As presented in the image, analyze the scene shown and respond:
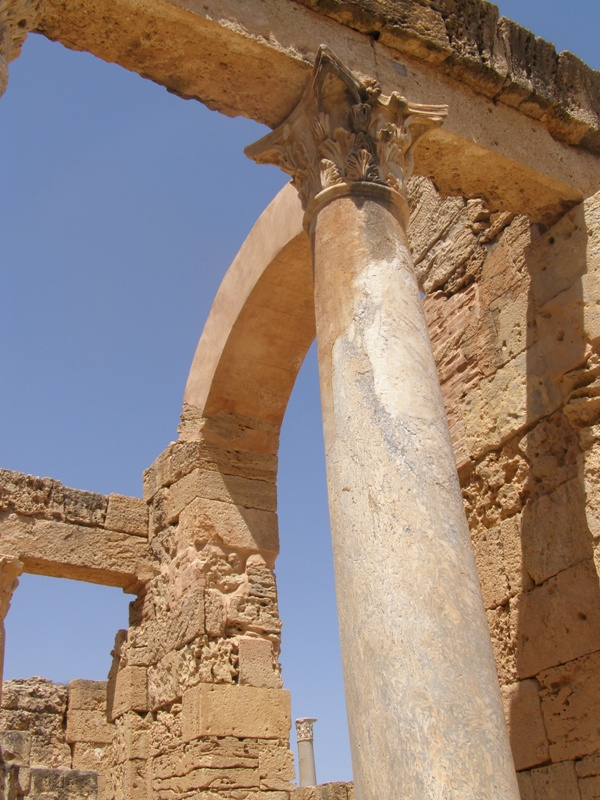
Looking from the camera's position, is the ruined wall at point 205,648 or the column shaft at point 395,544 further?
the ruined wall at point 205,648

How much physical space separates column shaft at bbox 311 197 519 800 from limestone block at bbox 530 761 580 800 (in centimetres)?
203

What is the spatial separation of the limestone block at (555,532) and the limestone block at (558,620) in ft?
0.25

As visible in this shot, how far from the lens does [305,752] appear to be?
22078mm

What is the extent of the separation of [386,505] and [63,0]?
3209 millimetres

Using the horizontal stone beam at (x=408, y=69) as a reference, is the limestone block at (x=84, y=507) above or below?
below

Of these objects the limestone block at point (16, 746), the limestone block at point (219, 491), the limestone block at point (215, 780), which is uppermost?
the limestone block at point (219, 491)

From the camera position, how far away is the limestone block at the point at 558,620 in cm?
521

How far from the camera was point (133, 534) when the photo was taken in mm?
9312

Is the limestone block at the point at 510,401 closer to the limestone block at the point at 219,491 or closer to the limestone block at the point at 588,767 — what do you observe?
the limestone block at the point at 588,767

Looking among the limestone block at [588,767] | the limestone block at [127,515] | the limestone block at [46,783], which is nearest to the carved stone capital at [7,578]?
the limestone block at [46,783]

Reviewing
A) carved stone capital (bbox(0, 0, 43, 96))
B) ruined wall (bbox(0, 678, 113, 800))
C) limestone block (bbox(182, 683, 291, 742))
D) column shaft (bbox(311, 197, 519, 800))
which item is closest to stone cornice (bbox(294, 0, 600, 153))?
column shaft (bbox(311, 197, 519, 800))

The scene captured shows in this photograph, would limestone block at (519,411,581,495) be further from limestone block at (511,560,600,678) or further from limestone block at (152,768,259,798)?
limestone block at (152,768,259,798)

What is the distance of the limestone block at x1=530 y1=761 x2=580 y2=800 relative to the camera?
507 centimetres

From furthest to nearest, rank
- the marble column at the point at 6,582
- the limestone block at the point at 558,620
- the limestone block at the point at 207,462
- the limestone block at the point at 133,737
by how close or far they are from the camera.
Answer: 1. the limestone block at the point at 207,462
2. the limestone block at the point at 133,737
3. the marble column at the point at 6,582
4. the limestone block at the point at 558,620
